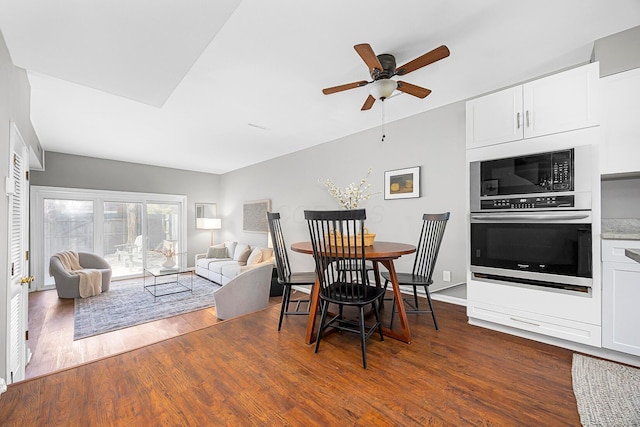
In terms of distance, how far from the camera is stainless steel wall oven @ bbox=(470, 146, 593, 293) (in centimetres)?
196

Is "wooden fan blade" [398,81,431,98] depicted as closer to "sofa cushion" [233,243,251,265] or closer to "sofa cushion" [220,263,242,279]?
"sofa cushion" [220,263,242,279]

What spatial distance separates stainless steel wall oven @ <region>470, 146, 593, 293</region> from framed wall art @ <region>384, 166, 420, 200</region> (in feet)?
3.30

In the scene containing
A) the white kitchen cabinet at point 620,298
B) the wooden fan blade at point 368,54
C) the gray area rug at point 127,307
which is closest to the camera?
the wooden fan blade at point 368,54

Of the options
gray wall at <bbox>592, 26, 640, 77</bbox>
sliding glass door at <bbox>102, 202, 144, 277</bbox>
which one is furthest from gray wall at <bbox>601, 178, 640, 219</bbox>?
sliding glass door at <bbox>102, 202, 144, 277</bbox>

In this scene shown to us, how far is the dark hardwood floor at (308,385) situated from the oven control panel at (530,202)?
1087 millimetres

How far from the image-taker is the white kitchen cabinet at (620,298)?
5.83 ft

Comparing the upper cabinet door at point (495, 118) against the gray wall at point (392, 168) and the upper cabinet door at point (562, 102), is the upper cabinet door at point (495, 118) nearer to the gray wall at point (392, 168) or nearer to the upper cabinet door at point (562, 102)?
the upper cabinet door at point (562, 102)

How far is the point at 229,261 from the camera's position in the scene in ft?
19.0

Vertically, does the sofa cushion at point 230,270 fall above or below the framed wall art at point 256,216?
below

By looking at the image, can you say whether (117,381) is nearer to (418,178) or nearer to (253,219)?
(418,178)

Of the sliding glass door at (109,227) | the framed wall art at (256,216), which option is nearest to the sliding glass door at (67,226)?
the sliding glass door at (109,227)

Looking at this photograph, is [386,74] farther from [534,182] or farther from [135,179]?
[135,179]

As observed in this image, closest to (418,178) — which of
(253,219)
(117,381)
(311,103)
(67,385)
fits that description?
(311,103)

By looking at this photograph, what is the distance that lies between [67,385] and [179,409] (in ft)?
2.54
